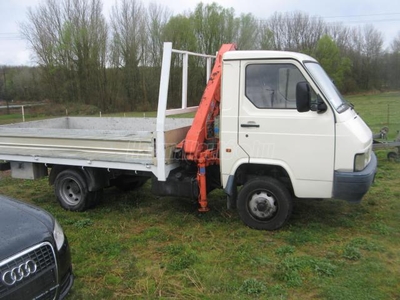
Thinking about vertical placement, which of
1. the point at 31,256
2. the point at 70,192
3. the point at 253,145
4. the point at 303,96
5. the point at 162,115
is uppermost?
the point at 303,96

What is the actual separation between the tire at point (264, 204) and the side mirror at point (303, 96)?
1.09m

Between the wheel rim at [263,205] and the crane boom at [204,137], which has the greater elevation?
the crane boom at [204,137]

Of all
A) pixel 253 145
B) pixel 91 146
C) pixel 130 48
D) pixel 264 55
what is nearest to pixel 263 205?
pixel 253 145

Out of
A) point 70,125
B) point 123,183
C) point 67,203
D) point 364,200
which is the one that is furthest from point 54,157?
point 364,200

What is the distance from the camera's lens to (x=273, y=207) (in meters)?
5.29

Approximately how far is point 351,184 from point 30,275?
147 inches

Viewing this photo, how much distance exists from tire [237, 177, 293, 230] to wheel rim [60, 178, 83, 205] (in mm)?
2869

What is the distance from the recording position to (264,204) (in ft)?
17.4

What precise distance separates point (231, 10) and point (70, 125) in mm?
36670

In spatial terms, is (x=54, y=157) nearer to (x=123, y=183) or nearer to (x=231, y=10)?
(x=123, y=183)

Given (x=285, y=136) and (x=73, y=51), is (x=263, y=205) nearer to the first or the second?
(x=285, y=136)

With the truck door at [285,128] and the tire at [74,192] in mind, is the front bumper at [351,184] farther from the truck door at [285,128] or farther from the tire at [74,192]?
the tire at [74,192]

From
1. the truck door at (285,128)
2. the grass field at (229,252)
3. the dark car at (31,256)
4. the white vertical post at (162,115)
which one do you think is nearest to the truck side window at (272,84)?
the truck door at (285,128)

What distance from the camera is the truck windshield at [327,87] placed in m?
4.94
